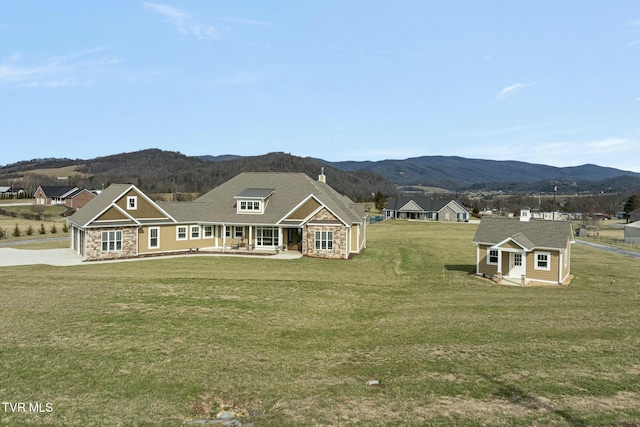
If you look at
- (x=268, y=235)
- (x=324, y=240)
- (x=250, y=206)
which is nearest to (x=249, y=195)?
(x=250, y=206)

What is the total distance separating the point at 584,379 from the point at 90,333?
46.5ft

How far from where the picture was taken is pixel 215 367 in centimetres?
1148

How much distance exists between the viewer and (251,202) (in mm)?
37188

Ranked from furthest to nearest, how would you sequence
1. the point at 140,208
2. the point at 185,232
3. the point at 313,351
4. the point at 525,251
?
the point at 185,232
the point at 140,208
the point at 525,251
the point at 313,351

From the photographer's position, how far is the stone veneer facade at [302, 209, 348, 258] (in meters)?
33.1

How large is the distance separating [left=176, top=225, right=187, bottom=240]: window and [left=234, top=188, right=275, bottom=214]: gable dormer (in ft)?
15.1

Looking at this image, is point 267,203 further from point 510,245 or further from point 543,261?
point 543,261

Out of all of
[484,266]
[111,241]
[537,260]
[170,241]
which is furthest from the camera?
[170,241]

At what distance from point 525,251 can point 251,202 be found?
21.5m

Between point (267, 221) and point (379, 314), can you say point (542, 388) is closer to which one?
point (379, 314)

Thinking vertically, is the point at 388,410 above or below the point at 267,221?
below

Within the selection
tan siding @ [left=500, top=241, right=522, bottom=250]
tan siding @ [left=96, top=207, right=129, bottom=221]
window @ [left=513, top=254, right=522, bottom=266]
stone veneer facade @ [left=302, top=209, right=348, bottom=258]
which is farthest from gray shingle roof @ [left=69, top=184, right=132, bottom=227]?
window @ [left=513, top=254, right=522, bottom=266]

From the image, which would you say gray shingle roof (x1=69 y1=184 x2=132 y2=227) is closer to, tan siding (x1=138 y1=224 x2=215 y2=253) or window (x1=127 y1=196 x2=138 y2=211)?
window (x1=127 y1=196 x2=138 y2=211)

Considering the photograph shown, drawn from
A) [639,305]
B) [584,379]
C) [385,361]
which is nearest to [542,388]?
[584,379]
